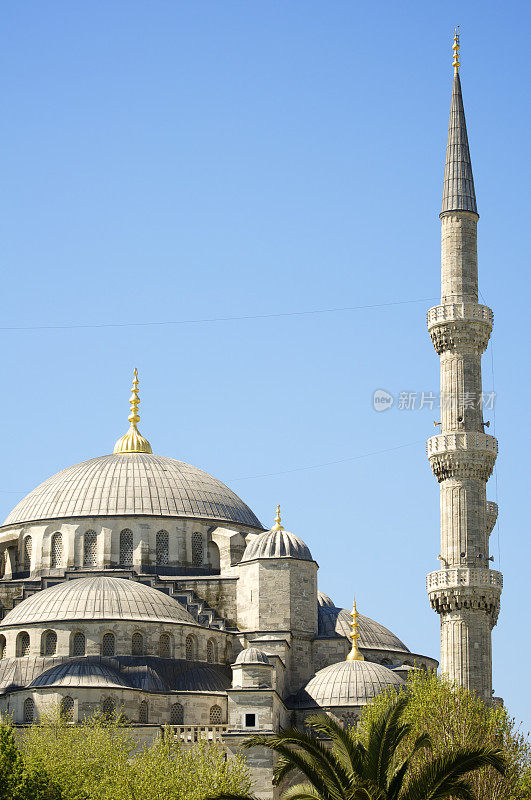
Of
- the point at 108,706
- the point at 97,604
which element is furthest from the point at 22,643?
the point at 108,706

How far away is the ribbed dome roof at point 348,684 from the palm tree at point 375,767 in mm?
19547

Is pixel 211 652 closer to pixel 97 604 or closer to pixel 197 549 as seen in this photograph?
pixel 97 604

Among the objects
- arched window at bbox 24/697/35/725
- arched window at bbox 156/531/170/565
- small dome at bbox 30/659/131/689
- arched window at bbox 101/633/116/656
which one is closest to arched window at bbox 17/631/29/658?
arched window at bbox 101/633/116/656

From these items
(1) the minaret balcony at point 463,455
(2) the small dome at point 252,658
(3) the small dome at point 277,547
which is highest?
(1) the minaret balcony at point 463,455

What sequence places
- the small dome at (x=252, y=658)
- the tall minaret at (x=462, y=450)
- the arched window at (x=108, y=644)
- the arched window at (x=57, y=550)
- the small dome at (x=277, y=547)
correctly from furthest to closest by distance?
1. the arched window at (x=57, y=550)
2. the small dome at (x=277, y=547)
3. the arched window at (x=108, y=644)
4. the tall minaret at (x=462, y=450)
5. the small dome at (x=252, y=658)

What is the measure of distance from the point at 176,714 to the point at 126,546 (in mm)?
9957

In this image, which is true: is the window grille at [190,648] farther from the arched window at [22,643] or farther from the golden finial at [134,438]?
the golden finial at [134,438]

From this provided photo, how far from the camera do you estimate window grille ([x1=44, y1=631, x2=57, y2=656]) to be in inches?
1865

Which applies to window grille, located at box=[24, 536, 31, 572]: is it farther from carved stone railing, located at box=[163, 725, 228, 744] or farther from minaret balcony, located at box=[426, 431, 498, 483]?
minaret balcony, located at box=[426, 431, 498, 483]

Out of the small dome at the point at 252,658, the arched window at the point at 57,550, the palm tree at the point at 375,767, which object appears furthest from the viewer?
the arched window at the point at 57,550

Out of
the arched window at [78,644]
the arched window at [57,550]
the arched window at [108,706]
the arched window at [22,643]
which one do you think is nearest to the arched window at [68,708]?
the arched window at [108,706]

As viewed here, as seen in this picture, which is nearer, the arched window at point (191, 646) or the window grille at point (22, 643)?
the window grille at point (22, 643)

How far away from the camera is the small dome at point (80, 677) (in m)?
44.2

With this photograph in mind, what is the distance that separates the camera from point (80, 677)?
146ft
